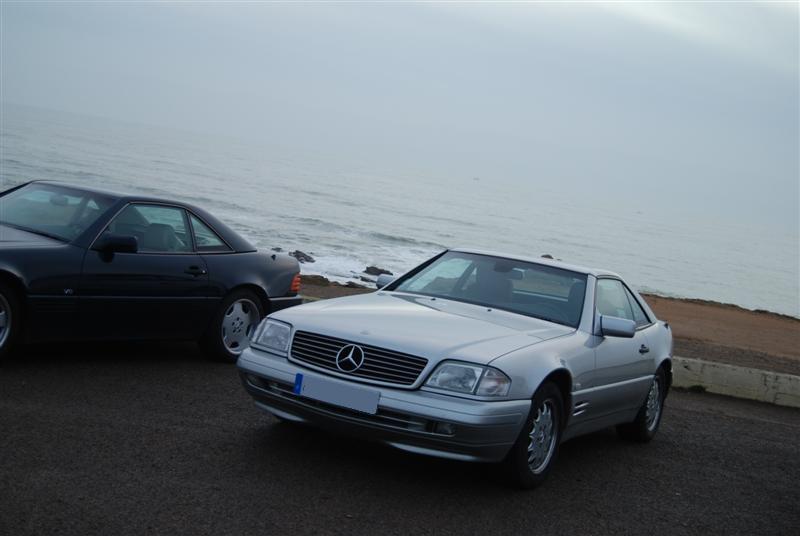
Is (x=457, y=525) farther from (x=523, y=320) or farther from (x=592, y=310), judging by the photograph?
(x=592, y=310)

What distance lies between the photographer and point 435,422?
507cm

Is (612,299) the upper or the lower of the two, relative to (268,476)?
upper

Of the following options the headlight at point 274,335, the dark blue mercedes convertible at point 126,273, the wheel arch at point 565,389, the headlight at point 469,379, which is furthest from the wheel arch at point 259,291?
the headlight at point 469,379

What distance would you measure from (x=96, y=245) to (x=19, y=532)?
4007mm

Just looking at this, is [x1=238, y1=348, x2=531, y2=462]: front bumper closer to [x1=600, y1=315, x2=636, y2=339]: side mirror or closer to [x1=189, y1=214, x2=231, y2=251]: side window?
[x1=600, y1=315, x2=636, y2=339]: side mirror

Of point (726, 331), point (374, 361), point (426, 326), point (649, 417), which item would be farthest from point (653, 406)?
point (726, 331)

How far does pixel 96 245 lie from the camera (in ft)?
25.1

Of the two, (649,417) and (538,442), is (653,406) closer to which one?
(649,417)

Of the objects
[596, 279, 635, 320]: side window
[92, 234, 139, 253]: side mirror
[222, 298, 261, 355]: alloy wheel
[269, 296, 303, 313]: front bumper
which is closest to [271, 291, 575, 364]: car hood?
[596, 279, 635, 320]: side window

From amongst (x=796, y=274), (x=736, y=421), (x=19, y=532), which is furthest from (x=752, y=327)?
(x=796, y=274)

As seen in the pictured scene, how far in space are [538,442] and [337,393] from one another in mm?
1293

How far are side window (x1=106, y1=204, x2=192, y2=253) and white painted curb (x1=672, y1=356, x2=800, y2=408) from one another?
5.53 m

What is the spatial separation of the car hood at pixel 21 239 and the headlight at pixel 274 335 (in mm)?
2505

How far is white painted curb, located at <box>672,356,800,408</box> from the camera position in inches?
412
